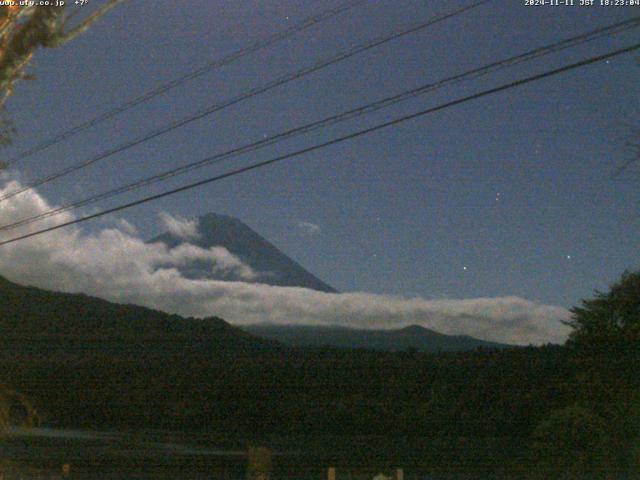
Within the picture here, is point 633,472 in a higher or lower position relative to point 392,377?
lower

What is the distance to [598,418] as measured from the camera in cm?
1489

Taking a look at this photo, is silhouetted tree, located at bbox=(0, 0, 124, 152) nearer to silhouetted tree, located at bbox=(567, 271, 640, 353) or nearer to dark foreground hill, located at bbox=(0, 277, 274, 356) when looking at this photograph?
silhouetted tree, located at bbox=(567, 271, 640, 353)

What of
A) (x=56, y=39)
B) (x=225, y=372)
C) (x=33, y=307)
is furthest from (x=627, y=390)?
(x=33, y=307)

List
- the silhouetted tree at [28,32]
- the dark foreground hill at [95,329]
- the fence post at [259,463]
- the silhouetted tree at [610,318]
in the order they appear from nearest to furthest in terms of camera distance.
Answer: the silhouetted tree at [28,32]
the fence post at [259,463]
the silhouetted tree at [610,318]
the dark foreground hill at [95,329]

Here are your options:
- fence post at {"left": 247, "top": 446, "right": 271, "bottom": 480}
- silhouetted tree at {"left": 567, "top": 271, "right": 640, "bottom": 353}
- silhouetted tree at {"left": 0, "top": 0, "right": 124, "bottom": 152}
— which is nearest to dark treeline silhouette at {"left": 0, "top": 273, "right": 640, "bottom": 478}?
silhouetted tree at {"left": 567, "top": 271, "right": 640, "bottom": 353}

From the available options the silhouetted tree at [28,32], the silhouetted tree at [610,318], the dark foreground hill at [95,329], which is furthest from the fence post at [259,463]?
the dark foreground hill at [95,329]

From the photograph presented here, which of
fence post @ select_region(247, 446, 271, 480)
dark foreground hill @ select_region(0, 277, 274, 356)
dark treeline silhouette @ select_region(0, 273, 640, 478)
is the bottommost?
fence post @ select_region(247, 446, 271, 480)

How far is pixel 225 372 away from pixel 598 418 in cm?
1657

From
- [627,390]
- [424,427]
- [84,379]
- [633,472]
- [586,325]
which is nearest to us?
[633,472]

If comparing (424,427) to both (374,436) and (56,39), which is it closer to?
(374,436)

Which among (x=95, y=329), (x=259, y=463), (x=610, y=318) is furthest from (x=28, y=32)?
(x=95, y=329)

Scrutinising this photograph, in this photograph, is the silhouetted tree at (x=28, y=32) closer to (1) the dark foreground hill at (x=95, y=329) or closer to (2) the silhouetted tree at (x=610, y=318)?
(2) the silhouetted tree at (x=610, y=318)

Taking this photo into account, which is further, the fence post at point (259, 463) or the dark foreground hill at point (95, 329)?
the dark foreground hill at point (95, 329)

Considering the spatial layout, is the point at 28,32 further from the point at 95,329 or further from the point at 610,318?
the point at 95,329
